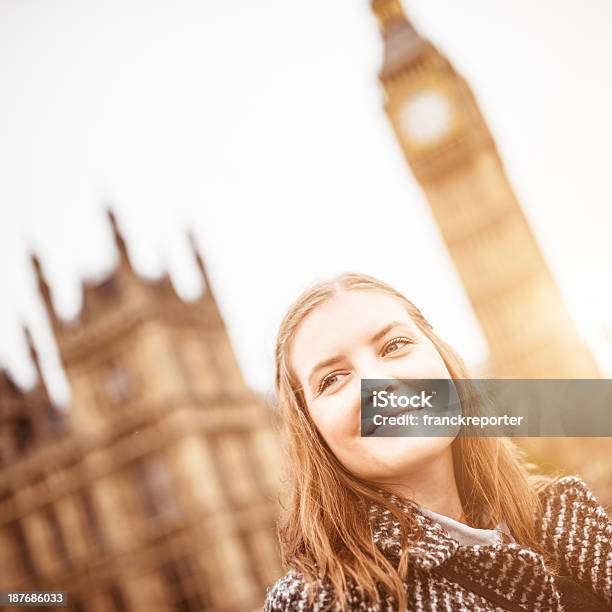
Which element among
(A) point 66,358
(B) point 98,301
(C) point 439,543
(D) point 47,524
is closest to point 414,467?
(C) point 439,543

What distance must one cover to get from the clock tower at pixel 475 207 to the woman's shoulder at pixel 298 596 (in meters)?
3.66

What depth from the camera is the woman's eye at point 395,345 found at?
121 cm

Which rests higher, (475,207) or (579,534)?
(475,207)

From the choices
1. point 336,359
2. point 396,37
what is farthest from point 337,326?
point 396,37

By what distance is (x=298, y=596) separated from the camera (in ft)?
3.26

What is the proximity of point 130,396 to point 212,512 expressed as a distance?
1.98 meters

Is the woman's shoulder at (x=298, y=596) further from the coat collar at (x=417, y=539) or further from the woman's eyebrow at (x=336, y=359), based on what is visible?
the woman's eyebrow at (x=336, y=359)

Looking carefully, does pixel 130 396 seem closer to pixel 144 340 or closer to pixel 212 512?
pixel 144 340

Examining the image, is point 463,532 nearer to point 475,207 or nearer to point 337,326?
point 337,326

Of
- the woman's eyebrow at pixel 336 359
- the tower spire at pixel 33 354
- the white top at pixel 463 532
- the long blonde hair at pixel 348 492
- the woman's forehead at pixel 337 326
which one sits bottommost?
the white top at pixel 463 532

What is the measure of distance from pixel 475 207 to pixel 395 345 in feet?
44.3

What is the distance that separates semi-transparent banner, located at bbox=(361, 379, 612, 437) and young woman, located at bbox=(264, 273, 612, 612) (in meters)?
0.02

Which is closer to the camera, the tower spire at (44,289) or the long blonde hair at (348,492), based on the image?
the long blonde hair at (348,492)

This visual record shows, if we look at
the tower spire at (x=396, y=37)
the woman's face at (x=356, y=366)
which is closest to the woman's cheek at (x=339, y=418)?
the woman's face at (x=356, y=366)
